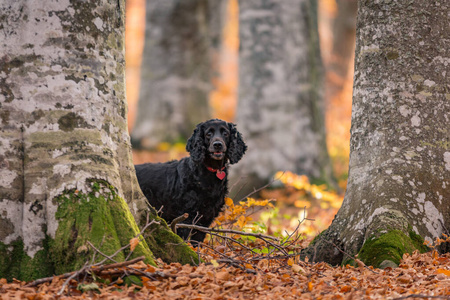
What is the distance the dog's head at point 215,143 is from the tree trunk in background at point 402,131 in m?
2.08

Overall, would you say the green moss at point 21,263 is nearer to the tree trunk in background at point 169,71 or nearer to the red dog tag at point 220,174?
the red dog tag at point 220,174

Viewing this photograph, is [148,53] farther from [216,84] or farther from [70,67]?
[70,67]

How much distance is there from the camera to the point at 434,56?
5191mm

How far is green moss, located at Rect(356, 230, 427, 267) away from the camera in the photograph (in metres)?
→ 4.54

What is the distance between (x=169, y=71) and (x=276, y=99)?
5.83 meters

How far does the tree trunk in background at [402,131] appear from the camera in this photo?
501 centimetres

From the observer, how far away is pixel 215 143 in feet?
22.5

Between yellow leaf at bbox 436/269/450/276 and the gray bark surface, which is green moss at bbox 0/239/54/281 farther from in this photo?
yellow leaf at bbox 436/269/450/276

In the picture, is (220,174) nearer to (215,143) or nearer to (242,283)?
(215,143)

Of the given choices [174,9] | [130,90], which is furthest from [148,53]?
[130,90]

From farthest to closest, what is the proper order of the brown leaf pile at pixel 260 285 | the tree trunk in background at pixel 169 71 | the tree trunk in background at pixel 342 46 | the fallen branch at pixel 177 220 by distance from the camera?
the tree trunk in background at pixel 342 46
the tree trunk in background at pixel 169 71
the fallen branch at pixel 177 220
the brown leaf pile at pixel 260 285

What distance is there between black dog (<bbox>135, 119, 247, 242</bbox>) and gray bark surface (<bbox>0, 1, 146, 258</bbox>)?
109 inches

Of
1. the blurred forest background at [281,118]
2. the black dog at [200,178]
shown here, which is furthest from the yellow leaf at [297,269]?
the black dog at [200,178]

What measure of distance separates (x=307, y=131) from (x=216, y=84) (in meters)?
13.0
